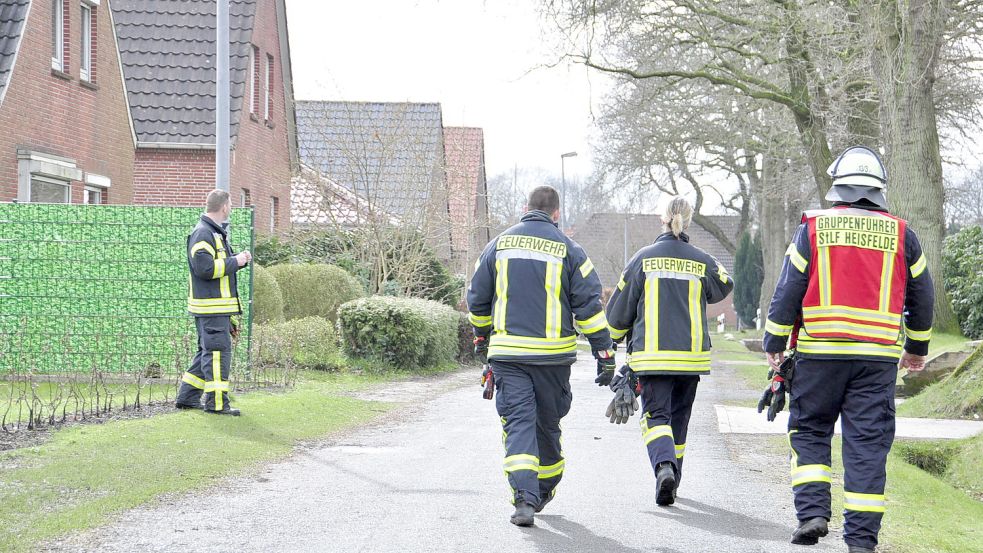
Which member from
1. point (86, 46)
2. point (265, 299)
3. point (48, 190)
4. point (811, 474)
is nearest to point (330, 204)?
point (86, 46)

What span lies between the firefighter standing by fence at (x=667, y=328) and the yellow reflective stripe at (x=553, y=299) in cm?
82

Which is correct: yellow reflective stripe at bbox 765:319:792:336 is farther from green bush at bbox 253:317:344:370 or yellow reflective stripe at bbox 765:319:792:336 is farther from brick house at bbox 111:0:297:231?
brick house at bbox 111:0:297:231

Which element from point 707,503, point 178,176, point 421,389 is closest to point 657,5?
point 421,389

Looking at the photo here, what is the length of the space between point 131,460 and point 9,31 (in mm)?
11261

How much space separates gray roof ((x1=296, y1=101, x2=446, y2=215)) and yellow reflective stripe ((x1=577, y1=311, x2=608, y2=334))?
15668 mm

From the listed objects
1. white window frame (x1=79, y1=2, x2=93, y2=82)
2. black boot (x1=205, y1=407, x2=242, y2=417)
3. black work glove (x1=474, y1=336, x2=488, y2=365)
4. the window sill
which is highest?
white window frame (x1=79, y1=2, x2=93, y2=82)

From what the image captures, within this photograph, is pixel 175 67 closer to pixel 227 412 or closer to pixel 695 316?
pixel 227 412

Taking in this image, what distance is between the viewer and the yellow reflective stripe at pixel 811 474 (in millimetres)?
6133

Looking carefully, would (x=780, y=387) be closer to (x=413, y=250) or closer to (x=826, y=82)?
(x=826, y=82)

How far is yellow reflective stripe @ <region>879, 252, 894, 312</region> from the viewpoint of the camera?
616 centimetres

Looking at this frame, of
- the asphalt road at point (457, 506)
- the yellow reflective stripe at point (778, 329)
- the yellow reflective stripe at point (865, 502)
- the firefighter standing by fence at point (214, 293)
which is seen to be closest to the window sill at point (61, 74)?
the firefighter standing by fence at point (214, 293)

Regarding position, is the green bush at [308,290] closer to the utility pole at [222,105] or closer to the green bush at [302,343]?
the green bush at [302,343]

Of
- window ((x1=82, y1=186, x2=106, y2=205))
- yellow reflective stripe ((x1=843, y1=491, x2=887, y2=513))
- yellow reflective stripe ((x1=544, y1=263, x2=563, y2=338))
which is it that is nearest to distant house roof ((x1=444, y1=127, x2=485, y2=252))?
window ((x1=82, y1=186, x2=106, y2=205))

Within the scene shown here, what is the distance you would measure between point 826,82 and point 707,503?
15.2 metres
